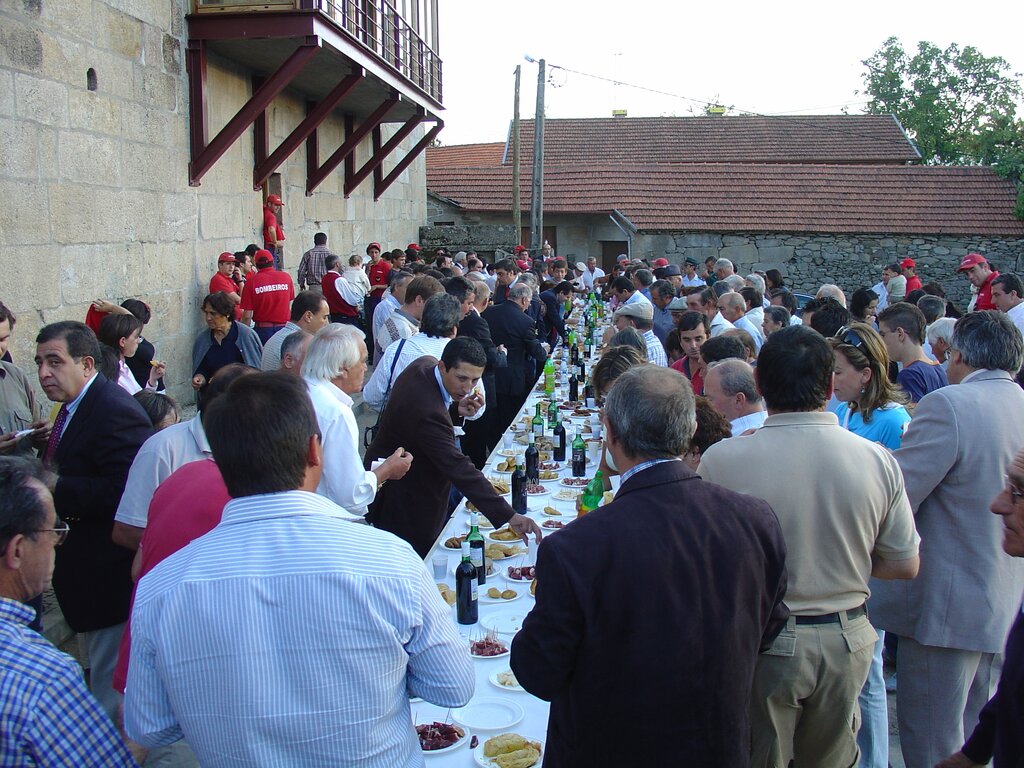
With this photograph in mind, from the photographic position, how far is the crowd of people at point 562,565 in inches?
67.9

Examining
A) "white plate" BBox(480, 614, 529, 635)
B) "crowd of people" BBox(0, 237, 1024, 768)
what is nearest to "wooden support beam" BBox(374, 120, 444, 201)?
"crowd of people" BBox(0, 237, 1024, 768)

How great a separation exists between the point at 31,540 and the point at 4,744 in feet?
1.63

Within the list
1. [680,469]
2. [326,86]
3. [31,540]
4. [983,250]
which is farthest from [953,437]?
[983,250]

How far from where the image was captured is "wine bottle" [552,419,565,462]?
5824 millimetres

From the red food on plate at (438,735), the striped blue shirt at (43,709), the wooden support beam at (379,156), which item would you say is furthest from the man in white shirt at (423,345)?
the wooden support beam at (379,156)

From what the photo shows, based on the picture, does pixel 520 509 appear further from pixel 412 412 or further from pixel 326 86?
pixel 326 86

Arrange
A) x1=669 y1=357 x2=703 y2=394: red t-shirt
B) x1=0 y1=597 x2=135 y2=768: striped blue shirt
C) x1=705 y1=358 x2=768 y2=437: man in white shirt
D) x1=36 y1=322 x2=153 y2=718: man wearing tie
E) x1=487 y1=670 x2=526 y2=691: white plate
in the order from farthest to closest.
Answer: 1. x1=669 y1=357 x2=703 y2=394: red t-shirt
2. x1=705 y1=358 x2=768 y2=437: man in white shirt
3. x1=36 y1=322 x2=153 y2=718: man wearing tie
4. x1=487 y1=670 x2=526 y2=691: white plate
5. x1=0 y1=597 x2=135 y2=768: striped blue shirt

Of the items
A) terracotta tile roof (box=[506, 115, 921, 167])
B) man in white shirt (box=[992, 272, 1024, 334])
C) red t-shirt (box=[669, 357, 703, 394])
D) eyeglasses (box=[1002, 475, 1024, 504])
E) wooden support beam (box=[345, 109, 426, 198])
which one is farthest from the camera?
terracotta tile roof (box=[506, 115, 921, 167])

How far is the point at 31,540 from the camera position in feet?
6.27

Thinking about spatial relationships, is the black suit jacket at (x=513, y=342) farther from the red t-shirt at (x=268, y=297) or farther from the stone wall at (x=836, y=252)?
the stone wall at (x=836, y=252)

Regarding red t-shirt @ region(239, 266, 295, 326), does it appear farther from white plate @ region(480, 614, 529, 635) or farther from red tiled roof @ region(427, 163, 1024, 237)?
red tiled roof @ region(427, 163, 1024, 237)

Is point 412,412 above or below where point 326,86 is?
below

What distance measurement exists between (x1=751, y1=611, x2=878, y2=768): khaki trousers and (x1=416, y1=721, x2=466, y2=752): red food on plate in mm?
924

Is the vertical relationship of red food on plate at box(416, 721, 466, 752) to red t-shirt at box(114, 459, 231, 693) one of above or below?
below
